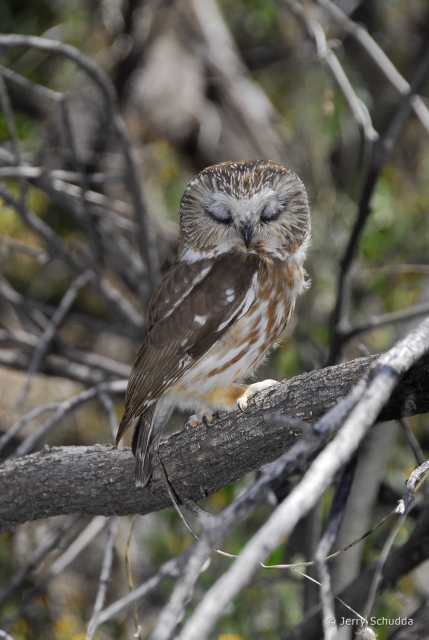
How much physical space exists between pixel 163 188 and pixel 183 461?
129 inches

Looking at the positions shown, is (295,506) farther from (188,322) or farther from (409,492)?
(188,322)

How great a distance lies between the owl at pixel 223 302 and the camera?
283cm

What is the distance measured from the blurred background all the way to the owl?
1302 millimetres

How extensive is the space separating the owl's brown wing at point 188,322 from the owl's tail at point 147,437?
75mm

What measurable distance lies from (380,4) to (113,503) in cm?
574

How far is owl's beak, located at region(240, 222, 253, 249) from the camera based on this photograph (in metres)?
2.87

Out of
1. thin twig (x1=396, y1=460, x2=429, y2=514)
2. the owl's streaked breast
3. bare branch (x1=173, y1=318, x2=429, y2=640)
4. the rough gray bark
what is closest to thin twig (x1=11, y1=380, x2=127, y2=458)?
the rough gray bark

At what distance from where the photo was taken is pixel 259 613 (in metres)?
4.25

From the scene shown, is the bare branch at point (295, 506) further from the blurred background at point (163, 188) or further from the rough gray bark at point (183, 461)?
the blurred background at point (163, 188)

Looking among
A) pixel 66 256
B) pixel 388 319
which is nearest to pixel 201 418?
pixel 388 319

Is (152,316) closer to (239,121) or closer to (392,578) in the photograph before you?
(392,578)

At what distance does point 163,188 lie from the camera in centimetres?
536

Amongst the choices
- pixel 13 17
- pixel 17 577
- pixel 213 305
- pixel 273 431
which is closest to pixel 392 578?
pixel 273 431

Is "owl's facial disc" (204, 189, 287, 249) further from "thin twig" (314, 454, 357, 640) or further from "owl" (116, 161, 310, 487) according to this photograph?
"thin twig" (314, 454, 357, 640)
